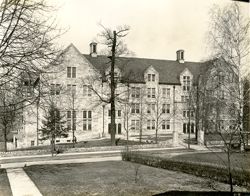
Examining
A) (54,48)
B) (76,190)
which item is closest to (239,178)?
(76,190)

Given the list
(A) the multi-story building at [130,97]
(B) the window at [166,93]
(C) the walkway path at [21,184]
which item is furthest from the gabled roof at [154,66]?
(C) the walkway path at [21,184]

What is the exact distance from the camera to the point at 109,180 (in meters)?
12.8

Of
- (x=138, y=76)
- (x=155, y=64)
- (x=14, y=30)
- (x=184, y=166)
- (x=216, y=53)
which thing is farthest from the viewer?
(x=155, y=64)

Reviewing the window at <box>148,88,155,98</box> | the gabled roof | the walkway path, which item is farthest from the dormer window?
the walkway path

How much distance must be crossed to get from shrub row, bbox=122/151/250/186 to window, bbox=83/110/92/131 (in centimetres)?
1673

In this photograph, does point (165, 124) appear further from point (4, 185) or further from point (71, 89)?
point (4, 185)

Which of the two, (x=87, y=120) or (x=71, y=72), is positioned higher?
(x=71, y=72)

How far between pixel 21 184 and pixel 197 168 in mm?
7121

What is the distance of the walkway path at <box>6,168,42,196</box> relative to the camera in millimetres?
10539

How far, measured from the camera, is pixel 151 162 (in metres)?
17.2

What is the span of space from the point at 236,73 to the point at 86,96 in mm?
20041

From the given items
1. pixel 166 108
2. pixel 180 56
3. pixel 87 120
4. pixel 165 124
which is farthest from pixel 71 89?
pixel 180 56

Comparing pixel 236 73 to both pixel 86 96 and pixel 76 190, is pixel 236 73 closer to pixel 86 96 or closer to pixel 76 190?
pixel 76 190

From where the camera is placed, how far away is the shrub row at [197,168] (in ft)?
37.1
